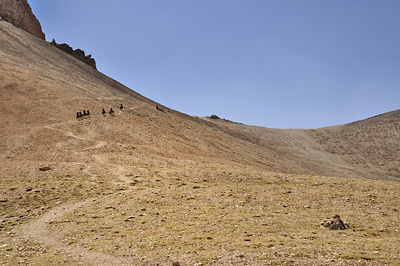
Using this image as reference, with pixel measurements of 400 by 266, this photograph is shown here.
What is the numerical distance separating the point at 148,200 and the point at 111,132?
728 inches

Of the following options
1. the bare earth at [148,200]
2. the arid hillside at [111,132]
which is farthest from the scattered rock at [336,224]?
the arid hillside at [111,132]

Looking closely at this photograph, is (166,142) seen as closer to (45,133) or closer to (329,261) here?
(45,133)

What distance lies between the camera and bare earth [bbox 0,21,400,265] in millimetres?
9078

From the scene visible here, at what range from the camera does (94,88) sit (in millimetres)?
52094

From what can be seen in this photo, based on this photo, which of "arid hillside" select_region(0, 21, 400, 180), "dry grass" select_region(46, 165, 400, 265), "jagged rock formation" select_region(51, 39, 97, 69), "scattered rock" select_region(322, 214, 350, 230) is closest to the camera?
"dry grass" select_region(46, 165, 400, 265)

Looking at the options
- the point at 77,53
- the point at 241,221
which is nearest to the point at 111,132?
the point at 241,221

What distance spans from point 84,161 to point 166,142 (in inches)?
459

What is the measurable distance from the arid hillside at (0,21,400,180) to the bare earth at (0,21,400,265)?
0.25 m

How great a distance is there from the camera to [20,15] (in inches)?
3044

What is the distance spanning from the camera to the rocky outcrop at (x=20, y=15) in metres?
73.3

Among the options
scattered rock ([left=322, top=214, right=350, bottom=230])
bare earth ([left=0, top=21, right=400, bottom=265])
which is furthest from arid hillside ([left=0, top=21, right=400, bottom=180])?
scattered rock ([left=322, top=214, right=350, bottom=230])

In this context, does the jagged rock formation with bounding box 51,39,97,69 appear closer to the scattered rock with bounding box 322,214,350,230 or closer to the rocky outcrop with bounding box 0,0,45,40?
the rocky outcrop with bounding box 0,0,45,40

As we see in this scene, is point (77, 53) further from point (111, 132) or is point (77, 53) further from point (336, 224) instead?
point (336, 224)

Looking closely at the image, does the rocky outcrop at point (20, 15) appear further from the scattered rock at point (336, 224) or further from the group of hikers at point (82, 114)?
the scattered rock at point (336, 224)
